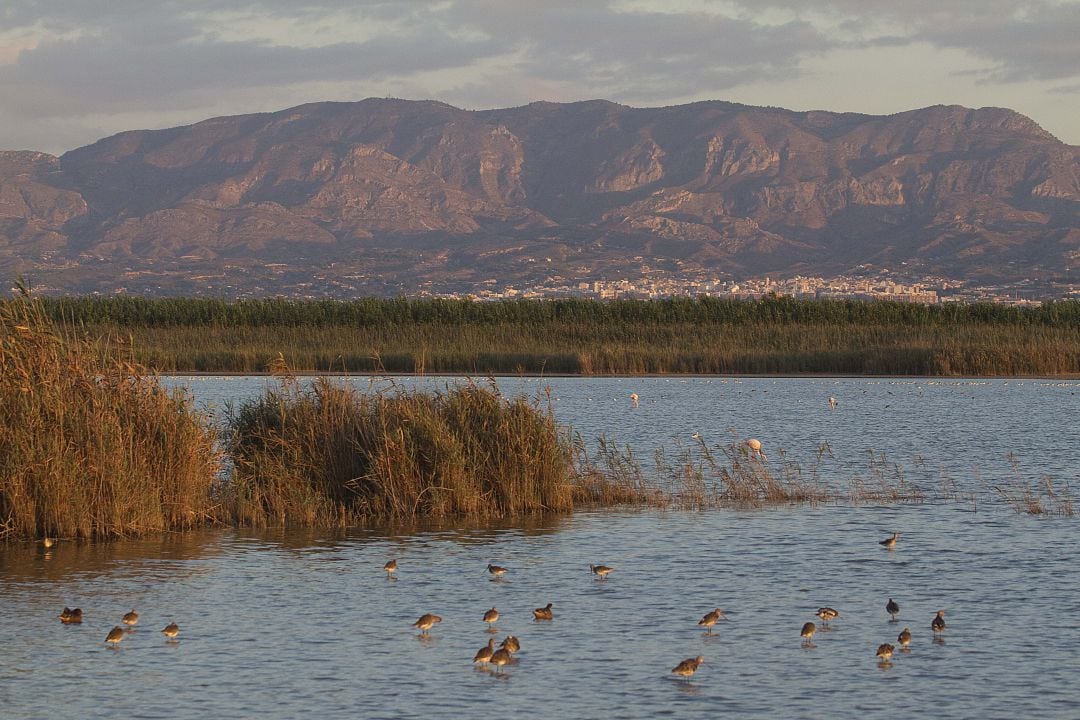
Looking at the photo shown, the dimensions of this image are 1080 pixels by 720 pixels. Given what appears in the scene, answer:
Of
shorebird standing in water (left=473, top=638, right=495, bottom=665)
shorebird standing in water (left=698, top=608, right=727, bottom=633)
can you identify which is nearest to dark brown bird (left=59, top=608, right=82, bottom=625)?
shorebird standing in water (left=473, top=638, right=495, bottom=665)

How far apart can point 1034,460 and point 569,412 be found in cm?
1532

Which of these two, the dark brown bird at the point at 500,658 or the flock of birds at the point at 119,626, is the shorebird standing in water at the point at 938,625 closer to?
the dark brown bird at the point at 500,658

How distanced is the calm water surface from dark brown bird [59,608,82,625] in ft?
0.38

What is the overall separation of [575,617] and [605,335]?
54.2m

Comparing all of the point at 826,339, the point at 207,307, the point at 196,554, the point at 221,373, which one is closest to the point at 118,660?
the point at 196,554

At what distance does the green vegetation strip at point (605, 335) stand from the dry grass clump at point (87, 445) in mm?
33641

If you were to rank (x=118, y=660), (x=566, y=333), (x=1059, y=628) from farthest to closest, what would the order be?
(x=566, y=333), (x=1059, y=628), (x=118, y=660)

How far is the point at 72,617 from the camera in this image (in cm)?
1525

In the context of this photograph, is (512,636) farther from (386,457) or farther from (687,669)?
(386,457)

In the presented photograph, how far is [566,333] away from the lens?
70.2 meters

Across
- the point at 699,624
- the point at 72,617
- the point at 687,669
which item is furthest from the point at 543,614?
the point at 72,617

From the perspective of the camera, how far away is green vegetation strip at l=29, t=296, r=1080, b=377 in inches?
2418

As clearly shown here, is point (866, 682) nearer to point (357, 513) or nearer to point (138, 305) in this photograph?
point (357, 513)

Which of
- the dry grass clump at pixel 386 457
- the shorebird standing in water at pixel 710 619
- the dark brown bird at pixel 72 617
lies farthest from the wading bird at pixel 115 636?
the dry grass clump at pixel 386 457
